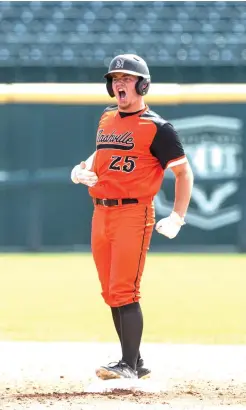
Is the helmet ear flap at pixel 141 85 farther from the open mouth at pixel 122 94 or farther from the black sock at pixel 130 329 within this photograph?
the black sock at pixel 130 329

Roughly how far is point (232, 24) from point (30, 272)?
650cm

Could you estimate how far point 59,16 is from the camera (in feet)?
64.1

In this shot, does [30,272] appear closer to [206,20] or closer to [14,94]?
[14,94]

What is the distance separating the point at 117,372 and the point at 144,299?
17.9ft

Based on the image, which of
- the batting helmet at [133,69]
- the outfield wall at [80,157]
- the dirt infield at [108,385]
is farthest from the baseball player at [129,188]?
the outfield wall at [80,157]

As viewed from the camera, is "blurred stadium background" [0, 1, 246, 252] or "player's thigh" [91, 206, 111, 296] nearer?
"player's thigh" [91, 206, 111, 296]

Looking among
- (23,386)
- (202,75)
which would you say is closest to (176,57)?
(202,75)

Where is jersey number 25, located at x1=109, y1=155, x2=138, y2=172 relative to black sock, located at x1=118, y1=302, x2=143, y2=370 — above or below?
above

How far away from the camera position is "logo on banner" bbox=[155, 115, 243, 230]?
17.8 meters

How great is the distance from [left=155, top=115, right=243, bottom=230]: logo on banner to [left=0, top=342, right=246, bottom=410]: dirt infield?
9.25 metres

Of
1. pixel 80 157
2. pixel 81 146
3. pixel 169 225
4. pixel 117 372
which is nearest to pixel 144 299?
pixel 117 372

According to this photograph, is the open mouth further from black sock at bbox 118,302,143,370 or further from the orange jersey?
black sock at bbox 118,302,143,370

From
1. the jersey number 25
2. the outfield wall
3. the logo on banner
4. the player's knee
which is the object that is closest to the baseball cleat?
the player's knee

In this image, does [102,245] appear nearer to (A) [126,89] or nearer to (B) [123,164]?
(B) [123,164]
